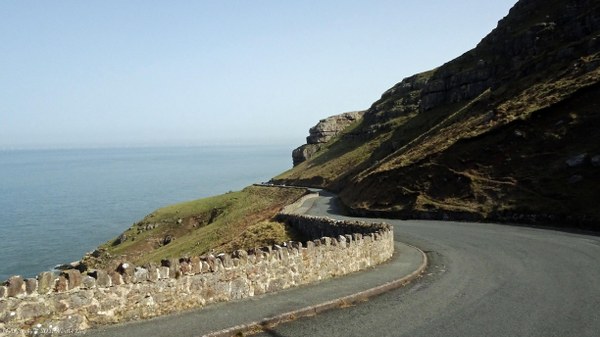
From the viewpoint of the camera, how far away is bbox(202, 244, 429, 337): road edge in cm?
1097

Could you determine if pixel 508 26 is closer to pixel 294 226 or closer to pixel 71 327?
pixel 294 226

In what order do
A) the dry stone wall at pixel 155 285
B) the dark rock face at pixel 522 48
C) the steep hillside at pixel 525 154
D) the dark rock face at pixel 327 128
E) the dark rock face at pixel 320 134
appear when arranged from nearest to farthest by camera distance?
the dry stone wall at pixel 155 285
the steep hillside at pixel 525 154
the dark rock face at pixel 522 48
the dark rock face at pixel 320 134
the dark rock face at pixel 327 128

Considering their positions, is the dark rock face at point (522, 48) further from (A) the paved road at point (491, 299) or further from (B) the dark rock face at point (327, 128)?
(B) the dark rock face at point (327, 128)

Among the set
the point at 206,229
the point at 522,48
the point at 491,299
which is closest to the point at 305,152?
the point at 522,48

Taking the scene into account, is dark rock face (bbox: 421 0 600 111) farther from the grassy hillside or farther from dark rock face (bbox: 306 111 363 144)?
dark rock face (bbox: 306 111 363 144)

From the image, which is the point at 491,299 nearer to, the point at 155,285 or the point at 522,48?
the point at 155,285

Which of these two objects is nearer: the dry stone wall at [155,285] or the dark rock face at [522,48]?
the dry stone wall at [155,285]

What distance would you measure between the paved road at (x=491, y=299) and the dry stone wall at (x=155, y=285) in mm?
2398

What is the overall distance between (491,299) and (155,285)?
397 inches

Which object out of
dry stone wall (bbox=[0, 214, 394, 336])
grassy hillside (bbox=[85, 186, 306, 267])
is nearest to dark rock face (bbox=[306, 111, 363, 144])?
grassy hillside (bbox=[85, 186, 306, 267])

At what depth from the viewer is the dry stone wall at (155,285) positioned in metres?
9.64

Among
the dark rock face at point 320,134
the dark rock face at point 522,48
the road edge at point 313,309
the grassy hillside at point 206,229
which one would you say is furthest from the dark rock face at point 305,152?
the road edge at point 313,309

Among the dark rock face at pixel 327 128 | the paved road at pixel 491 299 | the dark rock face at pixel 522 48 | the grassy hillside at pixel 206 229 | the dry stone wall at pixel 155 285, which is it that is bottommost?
the grassy hillside at pixel 206 229

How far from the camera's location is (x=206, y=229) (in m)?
51.3
